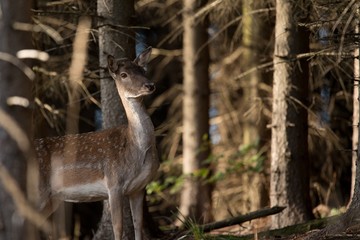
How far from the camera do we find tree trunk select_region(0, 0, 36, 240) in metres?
6.37

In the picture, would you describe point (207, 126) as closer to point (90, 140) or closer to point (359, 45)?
point (90, 140)

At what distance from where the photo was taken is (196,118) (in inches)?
640

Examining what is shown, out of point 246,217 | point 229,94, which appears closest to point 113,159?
point 246,217

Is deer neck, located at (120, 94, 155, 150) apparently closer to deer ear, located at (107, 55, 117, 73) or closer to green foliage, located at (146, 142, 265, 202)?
deer ear, located at (107, 55, 117, 73)

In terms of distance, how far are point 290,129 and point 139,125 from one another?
2.59 metres

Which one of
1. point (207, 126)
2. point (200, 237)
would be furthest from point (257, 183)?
point (200, 237)

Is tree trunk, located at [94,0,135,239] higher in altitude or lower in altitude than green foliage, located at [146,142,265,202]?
higher

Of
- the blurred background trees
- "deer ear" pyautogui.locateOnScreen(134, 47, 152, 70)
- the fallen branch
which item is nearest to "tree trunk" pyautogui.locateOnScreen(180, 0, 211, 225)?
the blurred background trees

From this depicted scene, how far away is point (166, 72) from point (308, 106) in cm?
996

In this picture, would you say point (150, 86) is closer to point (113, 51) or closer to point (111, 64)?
point (111, 64)

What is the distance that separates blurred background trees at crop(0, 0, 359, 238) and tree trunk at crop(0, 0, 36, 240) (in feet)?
0.65

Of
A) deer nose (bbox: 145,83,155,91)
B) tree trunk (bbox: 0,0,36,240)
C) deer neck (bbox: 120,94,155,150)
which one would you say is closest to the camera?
tree trunk (bbox: 0,0,36,240)

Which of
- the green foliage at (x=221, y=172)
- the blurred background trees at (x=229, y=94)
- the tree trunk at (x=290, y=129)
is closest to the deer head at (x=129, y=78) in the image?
the blurred background trees at (x=229, y=94)

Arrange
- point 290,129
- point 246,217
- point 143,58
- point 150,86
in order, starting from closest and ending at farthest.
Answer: point 150,86
point 143,58
point 246,217
point 290,129
